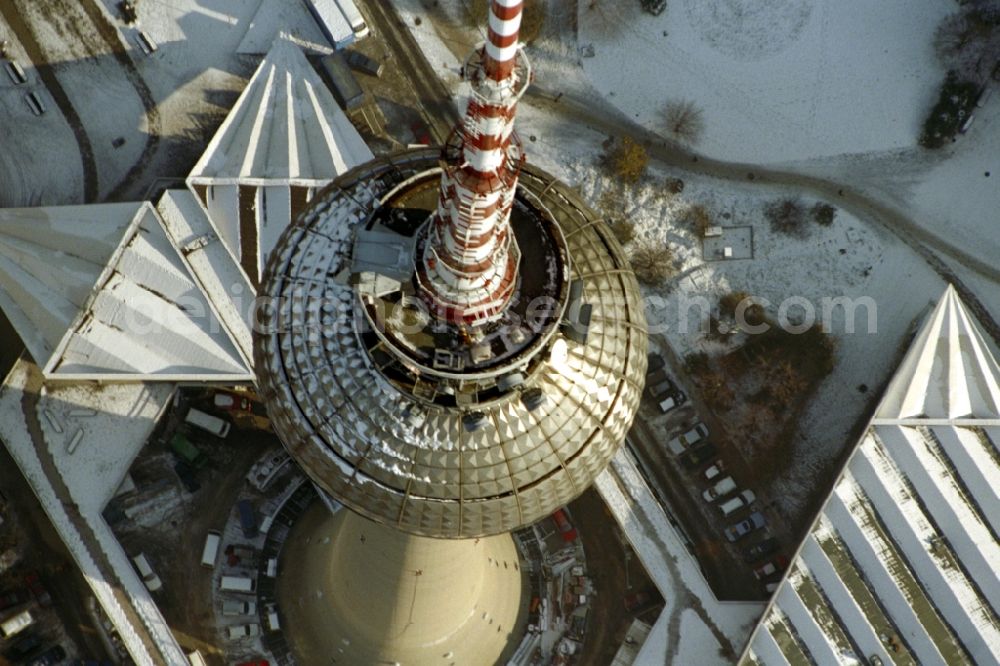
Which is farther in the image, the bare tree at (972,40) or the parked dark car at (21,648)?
the bare tree at (972,40)

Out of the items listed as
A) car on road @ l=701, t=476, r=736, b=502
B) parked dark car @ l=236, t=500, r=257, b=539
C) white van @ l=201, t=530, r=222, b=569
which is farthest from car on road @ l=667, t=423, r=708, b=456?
white van @ l=201, t=530, r=222, b=569

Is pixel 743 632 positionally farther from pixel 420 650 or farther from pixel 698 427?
pixel 420 650

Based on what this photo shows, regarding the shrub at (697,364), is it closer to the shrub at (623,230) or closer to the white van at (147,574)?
the shrub at (623,230)

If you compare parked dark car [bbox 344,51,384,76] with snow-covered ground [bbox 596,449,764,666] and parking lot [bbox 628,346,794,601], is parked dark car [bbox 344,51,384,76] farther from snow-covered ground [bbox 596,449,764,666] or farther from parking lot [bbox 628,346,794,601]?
snow-covered ground [bbox 596,449,764,666]

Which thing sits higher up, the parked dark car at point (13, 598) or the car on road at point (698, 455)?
the parked dark car at point (13, 598)

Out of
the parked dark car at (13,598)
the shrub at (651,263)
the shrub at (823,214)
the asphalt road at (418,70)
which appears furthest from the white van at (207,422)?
the shrub at (823,214)

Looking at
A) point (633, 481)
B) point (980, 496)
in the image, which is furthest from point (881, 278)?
point (633, 481)

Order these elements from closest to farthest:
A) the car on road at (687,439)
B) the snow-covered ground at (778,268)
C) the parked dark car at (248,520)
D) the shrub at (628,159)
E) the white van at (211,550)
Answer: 1. the white van at (211,550)
2. the parked dark car at (248,520)
3. the car on road at (687,439)
4. the shrub at (628,159)
5. the snow-covered ground at (778,268)
